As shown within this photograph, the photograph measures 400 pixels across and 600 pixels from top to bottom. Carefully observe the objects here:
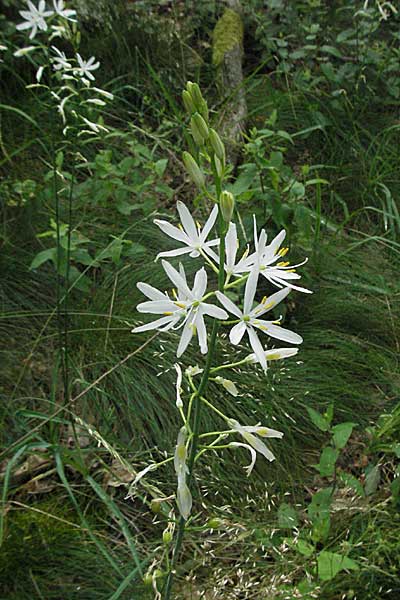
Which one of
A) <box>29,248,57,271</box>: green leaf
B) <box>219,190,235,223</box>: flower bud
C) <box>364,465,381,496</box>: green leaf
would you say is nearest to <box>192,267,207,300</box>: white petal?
<box>219,190,235,223</box>: flower bud

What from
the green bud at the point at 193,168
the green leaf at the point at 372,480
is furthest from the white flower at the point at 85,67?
the green leaf at the point at 372,480

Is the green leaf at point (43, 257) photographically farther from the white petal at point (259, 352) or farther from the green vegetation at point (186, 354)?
the white petal at point (259, 352)

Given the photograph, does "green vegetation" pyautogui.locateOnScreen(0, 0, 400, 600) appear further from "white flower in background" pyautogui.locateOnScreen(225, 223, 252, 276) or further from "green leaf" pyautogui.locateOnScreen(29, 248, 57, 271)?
"white flower in background" pyautogui.locateOnScreen(225, 223, 252, 276)

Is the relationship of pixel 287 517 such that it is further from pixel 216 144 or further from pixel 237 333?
pixel 216 144

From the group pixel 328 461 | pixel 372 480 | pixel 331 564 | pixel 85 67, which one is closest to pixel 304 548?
pixel 331 564

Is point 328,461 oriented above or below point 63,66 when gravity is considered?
below

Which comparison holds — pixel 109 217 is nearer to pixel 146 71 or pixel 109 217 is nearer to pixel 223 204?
pixel 146 71

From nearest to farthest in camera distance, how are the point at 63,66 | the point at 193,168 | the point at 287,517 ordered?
the point at 193,168 < the point at 287,517 < the point at 63,66
